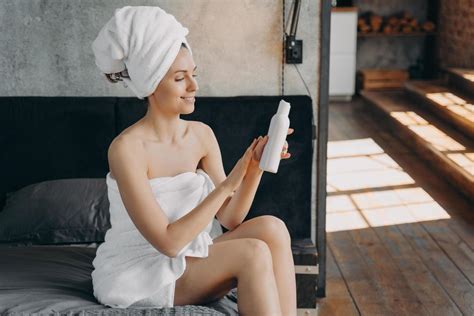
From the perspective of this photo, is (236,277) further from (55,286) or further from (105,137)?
(105,137)

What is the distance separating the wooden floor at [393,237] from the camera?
311 cm

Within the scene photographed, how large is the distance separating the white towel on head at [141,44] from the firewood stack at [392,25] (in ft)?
21.5

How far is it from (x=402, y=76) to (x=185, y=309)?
6.70 meters

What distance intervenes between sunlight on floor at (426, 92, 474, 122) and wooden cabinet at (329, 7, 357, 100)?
1.36m

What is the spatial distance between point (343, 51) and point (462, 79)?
5.67 ft

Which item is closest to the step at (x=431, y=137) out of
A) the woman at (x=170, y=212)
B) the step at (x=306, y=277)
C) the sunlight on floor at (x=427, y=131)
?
the sunlight on floor at (x=427, y=131)

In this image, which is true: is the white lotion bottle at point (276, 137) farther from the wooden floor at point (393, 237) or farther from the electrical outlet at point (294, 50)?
the wooden floor at point (393, 237)

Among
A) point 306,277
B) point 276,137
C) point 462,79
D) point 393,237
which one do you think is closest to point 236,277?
point 276,137

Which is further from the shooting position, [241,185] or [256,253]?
[241,185]

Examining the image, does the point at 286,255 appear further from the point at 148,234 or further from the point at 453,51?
the point at 453,51

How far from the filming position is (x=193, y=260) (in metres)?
1.90

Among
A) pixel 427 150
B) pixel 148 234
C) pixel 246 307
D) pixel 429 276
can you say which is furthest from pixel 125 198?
pixel 427 150

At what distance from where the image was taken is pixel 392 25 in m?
8.18

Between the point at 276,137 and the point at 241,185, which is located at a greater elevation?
the point at 276,137
